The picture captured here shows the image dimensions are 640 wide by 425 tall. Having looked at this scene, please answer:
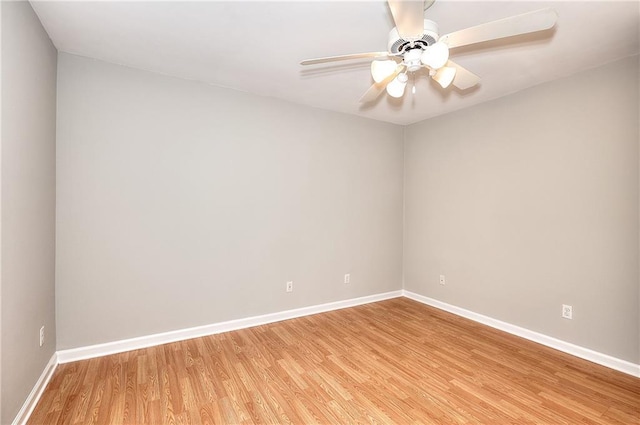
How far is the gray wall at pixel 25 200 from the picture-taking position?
1.59 m

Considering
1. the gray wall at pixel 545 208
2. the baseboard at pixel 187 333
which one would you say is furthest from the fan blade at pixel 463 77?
the baseboard at pixel 187 333

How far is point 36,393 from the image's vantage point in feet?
6.47

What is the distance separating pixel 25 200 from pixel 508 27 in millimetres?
2775

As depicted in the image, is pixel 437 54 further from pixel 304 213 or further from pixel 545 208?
pixel 304 213

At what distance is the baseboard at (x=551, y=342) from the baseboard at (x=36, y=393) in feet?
12.6

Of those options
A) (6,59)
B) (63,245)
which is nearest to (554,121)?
(6,59)

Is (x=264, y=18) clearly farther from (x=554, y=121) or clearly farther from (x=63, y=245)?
(x=554, y=121)

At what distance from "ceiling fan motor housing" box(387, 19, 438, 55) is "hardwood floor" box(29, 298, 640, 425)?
2168mm

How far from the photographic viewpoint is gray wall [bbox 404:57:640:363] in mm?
2465

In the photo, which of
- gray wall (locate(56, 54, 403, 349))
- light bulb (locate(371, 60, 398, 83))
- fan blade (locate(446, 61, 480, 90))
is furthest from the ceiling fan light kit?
gray wall (locate(56, 54, 403, 349))

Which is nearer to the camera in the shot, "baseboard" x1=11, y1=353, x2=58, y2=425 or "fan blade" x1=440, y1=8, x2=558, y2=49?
"fan blade" x1=440, y1=8, x2=558, y2=49

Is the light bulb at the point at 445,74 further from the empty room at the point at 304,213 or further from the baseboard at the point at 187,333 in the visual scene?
the baseboard at the point at 187,333

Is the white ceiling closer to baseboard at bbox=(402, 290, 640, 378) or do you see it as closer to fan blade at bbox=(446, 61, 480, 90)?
fan blade at bbox=(446, 61, 480, 90)

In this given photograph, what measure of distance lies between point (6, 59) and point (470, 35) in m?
2.36
